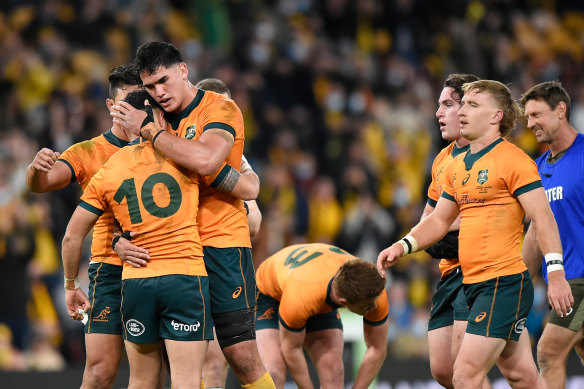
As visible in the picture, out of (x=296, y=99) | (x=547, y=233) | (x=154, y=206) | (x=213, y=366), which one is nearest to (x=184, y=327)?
(x=154, y=206)

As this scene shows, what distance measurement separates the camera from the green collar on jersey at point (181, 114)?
18.4 feet

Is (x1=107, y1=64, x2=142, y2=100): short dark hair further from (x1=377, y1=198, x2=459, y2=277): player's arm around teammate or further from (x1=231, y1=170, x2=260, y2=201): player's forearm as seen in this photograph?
(x1=377, y1=198, x2=459, y2=277): player's arm around teammate

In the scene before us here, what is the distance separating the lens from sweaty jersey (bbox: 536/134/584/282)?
637cm

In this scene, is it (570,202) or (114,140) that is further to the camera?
(570,202)

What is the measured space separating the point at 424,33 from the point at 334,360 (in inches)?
449

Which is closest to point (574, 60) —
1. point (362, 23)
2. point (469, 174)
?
point (362, 23)

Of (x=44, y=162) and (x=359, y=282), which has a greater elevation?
(x=44, y=162)

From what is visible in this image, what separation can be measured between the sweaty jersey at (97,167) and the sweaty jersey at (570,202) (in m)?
3.26

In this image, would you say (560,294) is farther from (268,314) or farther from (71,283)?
(71,283)

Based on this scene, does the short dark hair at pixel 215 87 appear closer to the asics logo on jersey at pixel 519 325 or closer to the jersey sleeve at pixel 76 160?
the jersey sleeve at pixel 76 160

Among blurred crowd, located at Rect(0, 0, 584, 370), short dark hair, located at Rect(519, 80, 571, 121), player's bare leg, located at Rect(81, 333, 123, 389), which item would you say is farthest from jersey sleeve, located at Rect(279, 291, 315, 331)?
blurred crowd, located at Rect(0, 0, 584, 370)

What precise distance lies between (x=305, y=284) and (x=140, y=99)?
2020mm

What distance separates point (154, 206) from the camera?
5.10 meters

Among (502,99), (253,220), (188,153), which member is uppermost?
(502,99)
